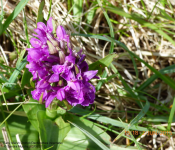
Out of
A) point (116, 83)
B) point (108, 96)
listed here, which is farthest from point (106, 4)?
point (108, 96)

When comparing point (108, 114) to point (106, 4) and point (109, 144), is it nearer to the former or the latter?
point (109, 144)

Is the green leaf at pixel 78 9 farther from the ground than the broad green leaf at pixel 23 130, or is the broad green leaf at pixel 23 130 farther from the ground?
the green leaf at pixel 78 9

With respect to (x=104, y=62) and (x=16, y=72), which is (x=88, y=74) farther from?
(x=16, y=72)

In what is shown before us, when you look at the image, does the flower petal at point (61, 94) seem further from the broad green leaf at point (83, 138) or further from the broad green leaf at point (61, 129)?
the broad green leaf at point (83, 138)

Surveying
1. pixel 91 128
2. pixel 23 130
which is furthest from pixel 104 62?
Result: pixel 23 130

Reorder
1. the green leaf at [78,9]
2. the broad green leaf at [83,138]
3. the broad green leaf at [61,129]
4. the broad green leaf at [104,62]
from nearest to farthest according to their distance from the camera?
the broad green leaf at [104,62] < the broad green leaf at [61,129] < the broad green leaf at [83,138] < the green leaf at [78,9]

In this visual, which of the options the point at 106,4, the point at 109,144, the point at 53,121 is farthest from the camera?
the point at 106,4

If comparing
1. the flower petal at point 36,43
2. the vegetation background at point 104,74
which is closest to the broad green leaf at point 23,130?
the vegetation background at point 104,74

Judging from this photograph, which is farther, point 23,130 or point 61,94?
point 23,130

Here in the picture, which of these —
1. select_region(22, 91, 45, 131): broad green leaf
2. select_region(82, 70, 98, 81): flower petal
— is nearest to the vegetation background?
select_region(22, 91, 45, 131): broad green leaf
